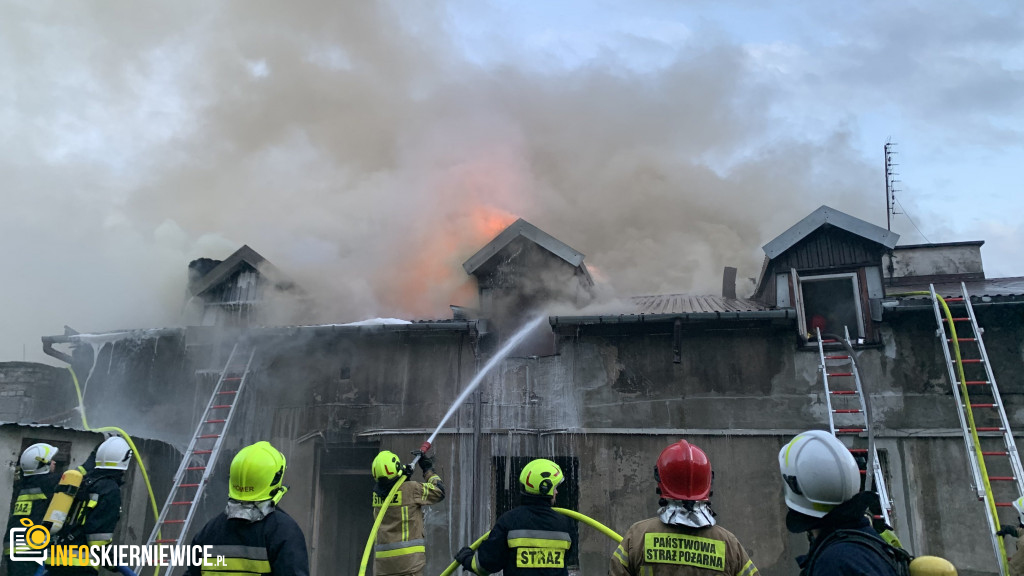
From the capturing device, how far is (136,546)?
927 cm

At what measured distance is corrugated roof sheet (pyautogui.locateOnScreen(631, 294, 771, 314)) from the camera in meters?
10.2

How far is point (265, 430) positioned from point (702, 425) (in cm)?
674

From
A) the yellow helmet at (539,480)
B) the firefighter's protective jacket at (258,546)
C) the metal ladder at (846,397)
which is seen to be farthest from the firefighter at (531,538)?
the metal ladder at (846,397)

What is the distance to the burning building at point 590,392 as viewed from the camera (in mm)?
8602

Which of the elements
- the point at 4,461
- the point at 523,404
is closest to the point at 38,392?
the point at 4,461

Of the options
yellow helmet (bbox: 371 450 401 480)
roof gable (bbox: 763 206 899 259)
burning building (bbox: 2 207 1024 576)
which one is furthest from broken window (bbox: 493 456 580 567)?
roof gable (bbox: 763 206 899 259)

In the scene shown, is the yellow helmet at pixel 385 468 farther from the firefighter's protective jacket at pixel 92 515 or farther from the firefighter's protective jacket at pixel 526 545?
the firefighter's protective jacket at pixel 92 515

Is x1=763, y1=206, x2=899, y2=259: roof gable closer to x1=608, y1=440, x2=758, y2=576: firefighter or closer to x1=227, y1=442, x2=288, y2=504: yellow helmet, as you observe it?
x1=608, y1=440, x2=758, y2=576: firefighter

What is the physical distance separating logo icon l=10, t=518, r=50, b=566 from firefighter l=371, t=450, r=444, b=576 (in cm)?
300

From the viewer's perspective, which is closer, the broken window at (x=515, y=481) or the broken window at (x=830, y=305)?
the broken window at (x=515, y=481)

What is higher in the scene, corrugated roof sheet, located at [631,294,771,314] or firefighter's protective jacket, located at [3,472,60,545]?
corrugated roof sheet, located at [631,294,771,314]

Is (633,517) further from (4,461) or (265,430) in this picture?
(4,461)

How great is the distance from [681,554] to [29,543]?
6.49 meters

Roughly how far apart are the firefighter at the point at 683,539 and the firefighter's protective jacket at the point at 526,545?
1.32m
